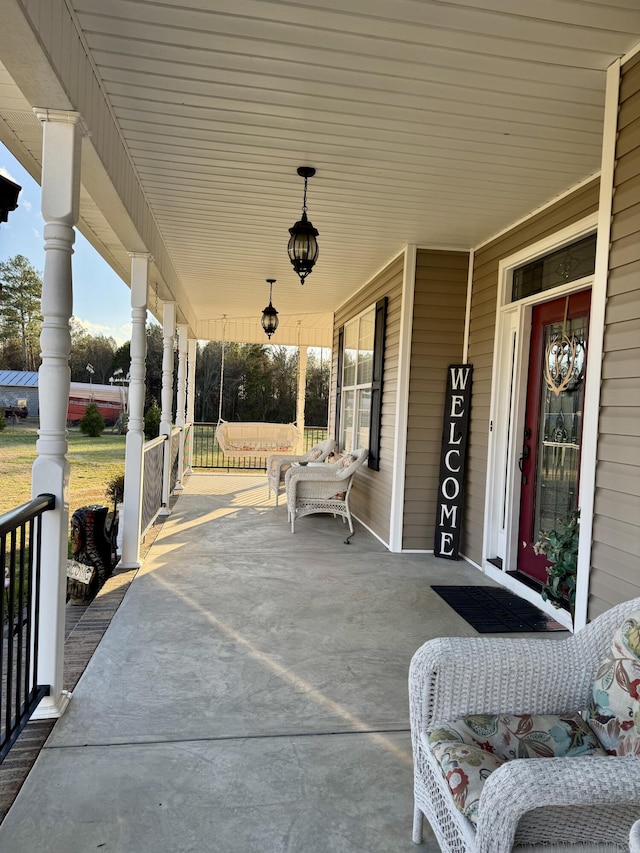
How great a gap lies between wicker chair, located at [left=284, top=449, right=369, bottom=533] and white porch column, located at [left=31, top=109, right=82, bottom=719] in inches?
136

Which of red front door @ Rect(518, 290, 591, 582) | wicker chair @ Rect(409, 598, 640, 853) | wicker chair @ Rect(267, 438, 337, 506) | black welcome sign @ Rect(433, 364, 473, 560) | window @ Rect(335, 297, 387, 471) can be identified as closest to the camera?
wicker chair @ Rect(409, 598, 640, 853)

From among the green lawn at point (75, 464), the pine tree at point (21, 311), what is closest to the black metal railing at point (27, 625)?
the green lawn at point (75, 464)

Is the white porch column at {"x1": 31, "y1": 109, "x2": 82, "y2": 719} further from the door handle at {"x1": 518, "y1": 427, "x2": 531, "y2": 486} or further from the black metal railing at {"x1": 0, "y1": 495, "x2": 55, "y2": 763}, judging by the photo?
the door handle at {"x1": 518, "y1": 427, "x2": 531, "y2": 486}

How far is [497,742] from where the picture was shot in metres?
1.52

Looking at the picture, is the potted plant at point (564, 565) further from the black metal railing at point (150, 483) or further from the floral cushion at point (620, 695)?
the black metal railing at point (150, 483)

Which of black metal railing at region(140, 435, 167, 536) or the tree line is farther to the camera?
the tree line

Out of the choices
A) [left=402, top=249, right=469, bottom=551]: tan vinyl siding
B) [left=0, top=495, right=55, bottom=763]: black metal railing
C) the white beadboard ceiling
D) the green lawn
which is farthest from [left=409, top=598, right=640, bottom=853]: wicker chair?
the green lawn

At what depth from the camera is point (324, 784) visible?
76.9 inches

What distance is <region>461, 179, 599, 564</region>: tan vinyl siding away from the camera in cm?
465

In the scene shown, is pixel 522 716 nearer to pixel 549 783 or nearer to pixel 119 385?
pixel 549 783

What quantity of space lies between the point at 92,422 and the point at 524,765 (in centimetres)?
1535

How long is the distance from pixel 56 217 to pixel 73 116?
1.32ft

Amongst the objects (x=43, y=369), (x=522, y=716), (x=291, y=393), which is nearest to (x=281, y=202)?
(x=43, y=369)

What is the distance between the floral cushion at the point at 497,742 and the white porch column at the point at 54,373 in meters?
1.57
